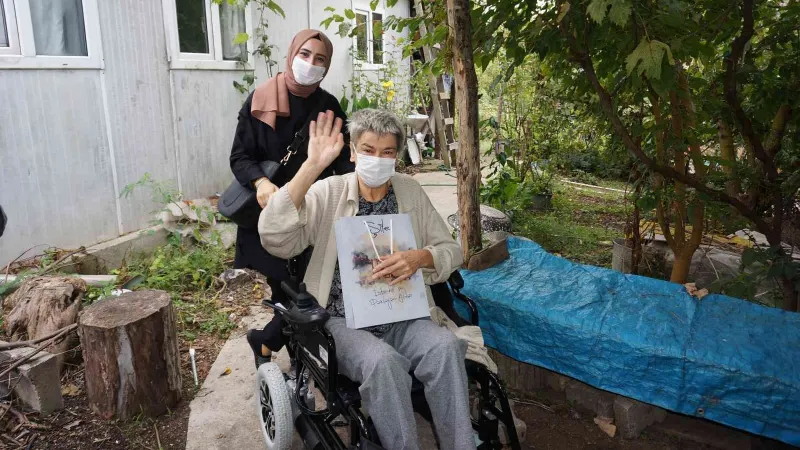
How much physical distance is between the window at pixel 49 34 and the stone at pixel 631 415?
14.0 feet

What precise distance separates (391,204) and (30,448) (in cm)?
198

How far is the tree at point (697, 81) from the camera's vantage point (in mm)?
2443

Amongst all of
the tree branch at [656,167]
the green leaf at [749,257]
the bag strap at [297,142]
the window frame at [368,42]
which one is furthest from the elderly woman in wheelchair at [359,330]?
the window frame at [368,42]

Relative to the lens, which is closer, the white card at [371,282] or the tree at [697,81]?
the white card at [371,282]

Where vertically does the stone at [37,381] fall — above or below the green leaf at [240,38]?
below

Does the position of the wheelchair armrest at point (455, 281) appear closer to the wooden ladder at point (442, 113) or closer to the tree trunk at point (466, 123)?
the tree trunk at point (466, 123)

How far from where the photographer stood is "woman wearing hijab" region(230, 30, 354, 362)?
254cm

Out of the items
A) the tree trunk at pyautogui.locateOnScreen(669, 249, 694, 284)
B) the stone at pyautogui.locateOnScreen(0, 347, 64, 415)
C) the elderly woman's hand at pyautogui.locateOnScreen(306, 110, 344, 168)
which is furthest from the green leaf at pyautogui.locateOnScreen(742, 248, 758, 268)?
the stone at pyautogui.locateOnScreen(0, 347, 64, 415)

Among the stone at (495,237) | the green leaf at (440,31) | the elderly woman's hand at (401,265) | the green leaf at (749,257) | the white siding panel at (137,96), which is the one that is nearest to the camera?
the elderly woman's hand at (401,265)

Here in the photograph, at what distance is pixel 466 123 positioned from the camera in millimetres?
2943

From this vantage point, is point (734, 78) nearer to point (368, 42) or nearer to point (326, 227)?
point (326, 227)

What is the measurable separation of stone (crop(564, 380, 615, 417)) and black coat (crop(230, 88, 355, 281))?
1.60 metres

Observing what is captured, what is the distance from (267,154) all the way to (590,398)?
2.02 meters

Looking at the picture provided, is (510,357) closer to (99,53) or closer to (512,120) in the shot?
(99,53)
